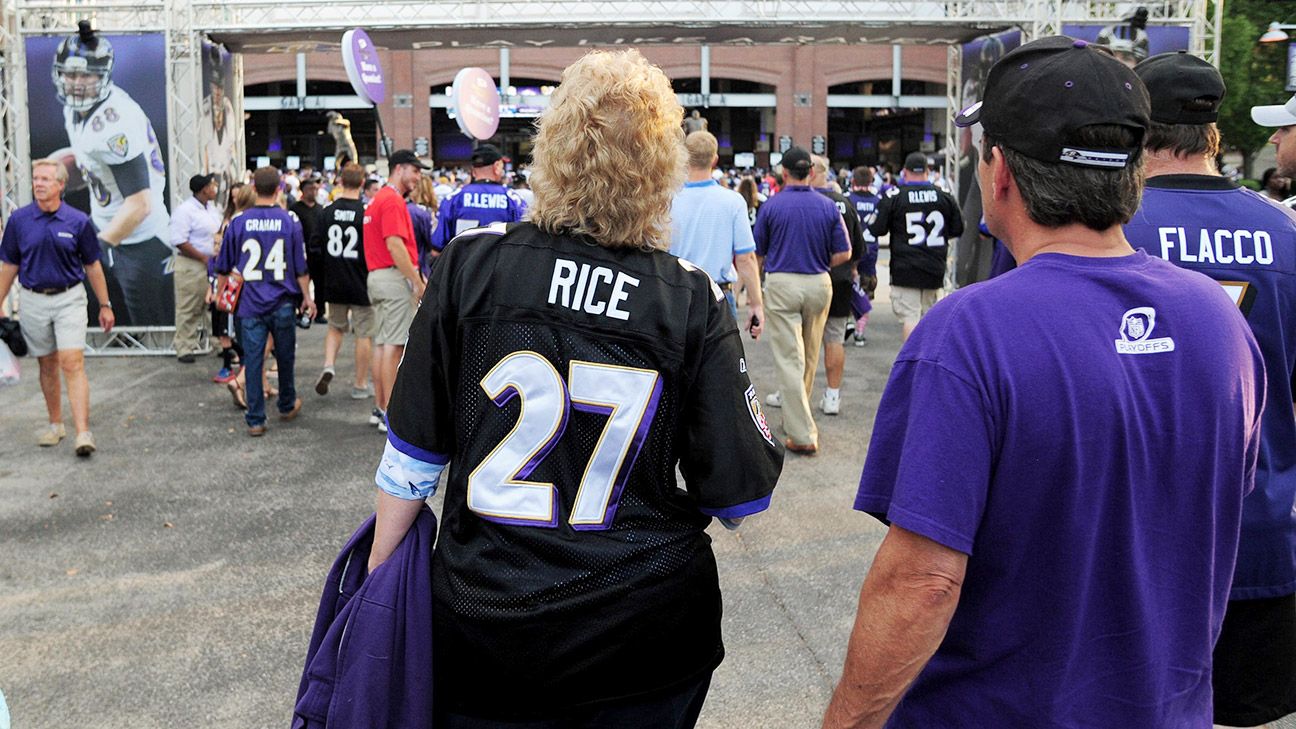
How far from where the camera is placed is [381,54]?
131 ft

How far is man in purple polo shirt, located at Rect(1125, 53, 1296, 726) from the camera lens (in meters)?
2.48

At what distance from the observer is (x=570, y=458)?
86.9 inches

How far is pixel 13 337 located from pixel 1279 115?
23.8 ft

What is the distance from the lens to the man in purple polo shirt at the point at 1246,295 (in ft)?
8.14

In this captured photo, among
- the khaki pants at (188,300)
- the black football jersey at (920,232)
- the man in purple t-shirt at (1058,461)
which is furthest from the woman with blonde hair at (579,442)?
the khaki pants at (188,300)

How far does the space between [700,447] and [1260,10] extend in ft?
90.9

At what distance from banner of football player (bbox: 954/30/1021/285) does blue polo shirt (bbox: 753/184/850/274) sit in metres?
5.39

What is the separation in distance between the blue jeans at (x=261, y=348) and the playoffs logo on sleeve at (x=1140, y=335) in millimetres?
7777

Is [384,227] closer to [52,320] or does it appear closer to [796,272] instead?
[52,320]

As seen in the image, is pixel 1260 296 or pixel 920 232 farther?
pixel 920 232

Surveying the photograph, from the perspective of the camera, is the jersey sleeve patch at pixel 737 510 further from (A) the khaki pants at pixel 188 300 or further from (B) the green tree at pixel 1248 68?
(B) the green tree at pixel 1248 68

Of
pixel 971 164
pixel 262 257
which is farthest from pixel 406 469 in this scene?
pixel 971 164

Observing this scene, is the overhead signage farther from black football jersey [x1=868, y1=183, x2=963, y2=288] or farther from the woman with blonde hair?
the woman with blonde hair

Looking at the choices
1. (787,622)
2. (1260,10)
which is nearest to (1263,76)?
(1260,10)
